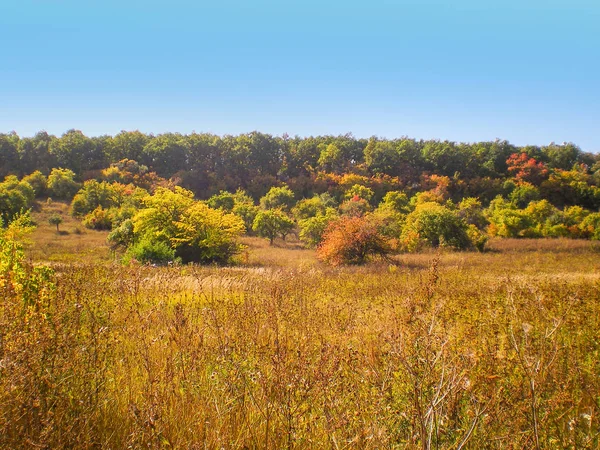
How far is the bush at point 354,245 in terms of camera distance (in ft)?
71.3

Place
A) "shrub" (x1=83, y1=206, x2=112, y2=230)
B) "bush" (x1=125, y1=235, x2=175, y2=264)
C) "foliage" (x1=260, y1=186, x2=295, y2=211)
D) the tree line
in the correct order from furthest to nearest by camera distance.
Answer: the tree line
"foliage" (x1=260, y1=186, x2=295, y2=211)
"shrub" (x1=83, y1=206, x2=112, y2=230)
"bush" (x1=125, y1=235, x2=175, y2=264)

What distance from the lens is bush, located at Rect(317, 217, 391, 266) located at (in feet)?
71.3

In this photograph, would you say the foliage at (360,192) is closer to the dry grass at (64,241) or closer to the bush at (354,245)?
the bush at (354,245)

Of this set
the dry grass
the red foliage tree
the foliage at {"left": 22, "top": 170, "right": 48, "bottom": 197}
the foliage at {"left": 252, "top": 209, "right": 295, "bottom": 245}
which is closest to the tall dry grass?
the dry grass

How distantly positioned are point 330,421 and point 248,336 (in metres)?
2.00

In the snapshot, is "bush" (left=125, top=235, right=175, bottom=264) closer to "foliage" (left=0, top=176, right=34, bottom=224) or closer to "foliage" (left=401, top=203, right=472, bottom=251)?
"foliage" (left=401, top=203, right=472, bottom=251)

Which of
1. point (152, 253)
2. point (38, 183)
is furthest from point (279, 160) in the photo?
point (152, 253)

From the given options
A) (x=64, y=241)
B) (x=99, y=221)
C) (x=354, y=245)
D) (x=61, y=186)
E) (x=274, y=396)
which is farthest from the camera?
(x=61, y=186)

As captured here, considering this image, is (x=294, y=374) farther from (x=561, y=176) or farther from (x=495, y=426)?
(x=561, y=176)

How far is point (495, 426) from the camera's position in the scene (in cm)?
246

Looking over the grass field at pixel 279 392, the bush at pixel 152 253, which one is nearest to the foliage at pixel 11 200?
the bush at pixel 152 253

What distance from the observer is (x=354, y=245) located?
21.7 metres

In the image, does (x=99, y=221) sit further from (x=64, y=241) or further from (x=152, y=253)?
(x=152, y=253)

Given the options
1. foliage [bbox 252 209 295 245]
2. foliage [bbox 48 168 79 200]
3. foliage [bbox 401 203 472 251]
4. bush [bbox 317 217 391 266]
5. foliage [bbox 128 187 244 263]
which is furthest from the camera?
foliage [bbox 48 168 79 200]
